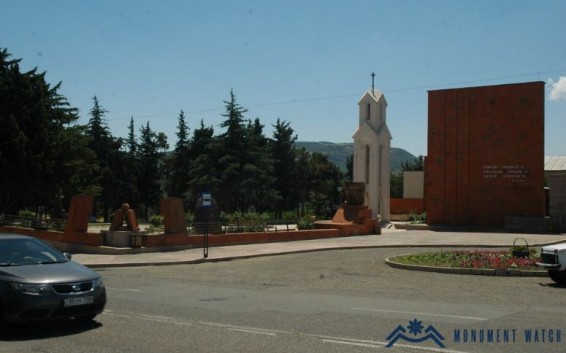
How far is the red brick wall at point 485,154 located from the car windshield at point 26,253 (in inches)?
1440

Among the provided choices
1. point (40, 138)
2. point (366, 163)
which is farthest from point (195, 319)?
point (366, 163)

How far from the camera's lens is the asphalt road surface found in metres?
8.05

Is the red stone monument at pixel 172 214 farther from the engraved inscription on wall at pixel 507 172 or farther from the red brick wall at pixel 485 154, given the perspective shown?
the engraved inscription on wall at pixel 507 172

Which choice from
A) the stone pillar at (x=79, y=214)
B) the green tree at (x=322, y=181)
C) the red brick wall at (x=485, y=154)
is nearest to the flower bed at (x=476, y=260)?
the stone pillar at (x=79, y=214)

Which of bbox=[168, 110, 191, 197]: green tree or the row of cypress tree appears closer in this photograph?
the row of cypress tree

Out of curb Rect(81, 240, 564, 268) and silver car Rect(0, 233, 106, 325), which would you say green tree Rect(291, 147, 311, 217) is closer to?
curb Rect(81, 240, 564, 268)

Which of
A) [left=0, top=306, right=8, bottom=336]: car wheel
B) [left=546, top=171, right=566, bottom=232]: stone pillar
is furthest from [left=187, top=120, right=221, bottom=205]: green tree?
[left=0, top=306, right=8, bottom=336]: car wheel

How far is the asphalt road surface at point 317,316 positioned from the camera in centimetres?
805

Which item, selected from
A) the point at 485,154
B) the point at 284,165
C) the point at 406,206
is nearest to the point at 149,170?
the point at 284,165

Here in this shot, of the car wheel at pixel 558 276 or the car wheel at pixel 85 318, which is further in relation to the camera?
the car wheel at pixel 558 276

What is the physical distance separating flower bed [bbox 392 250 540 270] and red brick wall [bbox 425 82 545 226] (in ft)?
73.7

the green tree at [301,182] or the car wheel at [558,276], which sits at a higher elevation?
the green tree at [301,182]

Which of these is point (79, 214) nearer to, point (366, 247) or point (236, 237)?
point (236, 237)

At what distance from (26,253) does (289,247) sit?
1859cm
